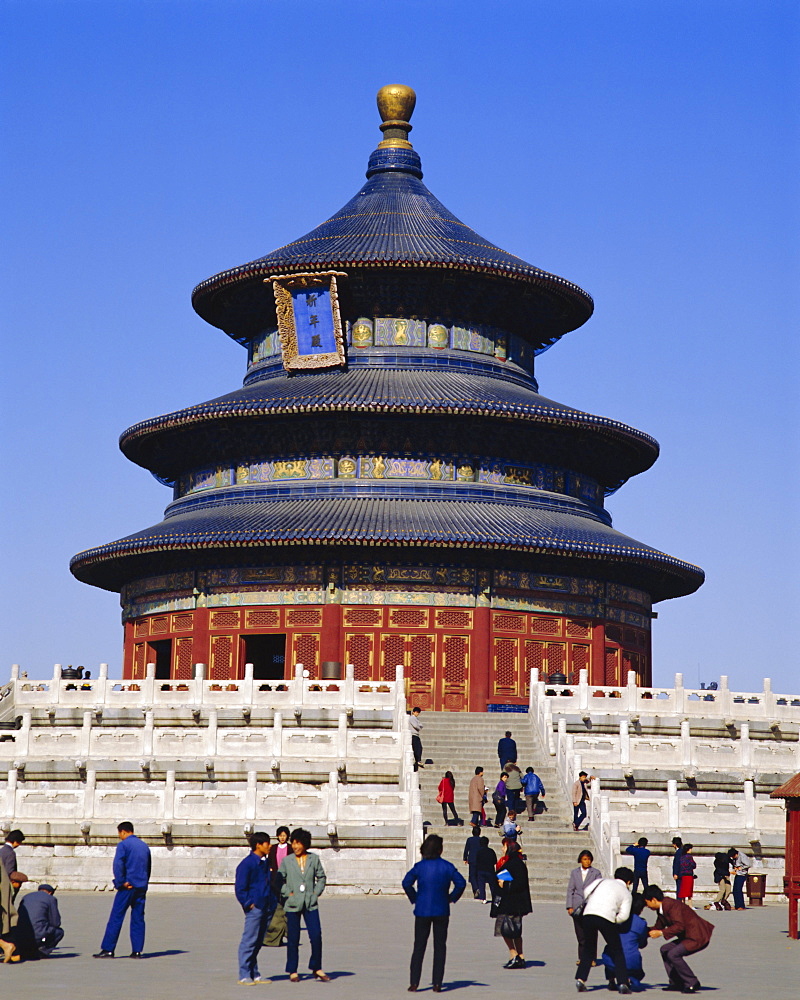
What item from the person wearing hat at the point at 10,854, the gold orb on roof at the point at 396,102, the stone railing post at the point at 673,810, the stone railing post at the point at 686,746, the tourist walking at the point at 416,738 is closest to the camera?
the person wearing hat at the point at 10,854

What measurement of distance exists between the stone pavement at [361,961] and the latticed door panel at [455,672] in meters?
18.5

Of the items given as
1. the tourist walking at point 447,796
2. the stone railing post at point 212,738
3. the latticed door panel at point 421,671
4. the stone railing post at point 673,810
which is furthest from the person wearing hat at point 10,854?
the latticed door panel at point 421,671

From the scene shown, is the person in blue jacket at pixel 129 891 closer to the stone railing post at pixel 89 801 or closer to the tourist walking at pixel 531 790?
the stone railing post at pixel 89 801

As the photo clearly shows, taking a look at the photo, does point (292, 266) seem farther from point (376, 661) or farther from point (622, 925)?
point (622, 925)

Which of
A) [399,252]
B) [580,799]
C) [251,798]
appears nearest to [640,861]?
[580,799]

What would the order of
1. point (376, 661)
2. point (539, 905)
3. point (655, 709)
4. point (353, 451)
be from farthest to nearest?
point (353, 451) → point (376, 661) → point (655, 709) → point (539, 905)

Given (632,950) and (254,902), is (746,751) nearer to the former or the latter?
(632,950)

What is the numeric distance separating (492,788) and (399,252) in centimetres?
2220

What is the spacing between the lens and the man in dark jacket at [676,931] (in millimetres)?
15938

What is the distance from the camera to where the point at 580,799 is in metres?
28.1

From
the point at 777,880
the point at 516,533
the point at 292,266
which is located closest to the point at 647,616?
the point at 516,533

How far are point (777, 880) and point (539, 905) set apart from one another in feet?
16.3

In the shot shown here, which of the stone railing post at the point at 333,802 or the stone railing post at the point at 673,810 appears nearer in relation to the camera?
the stone railing post at the point at 333,802

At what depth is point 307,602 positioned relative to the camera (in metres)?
44.0
